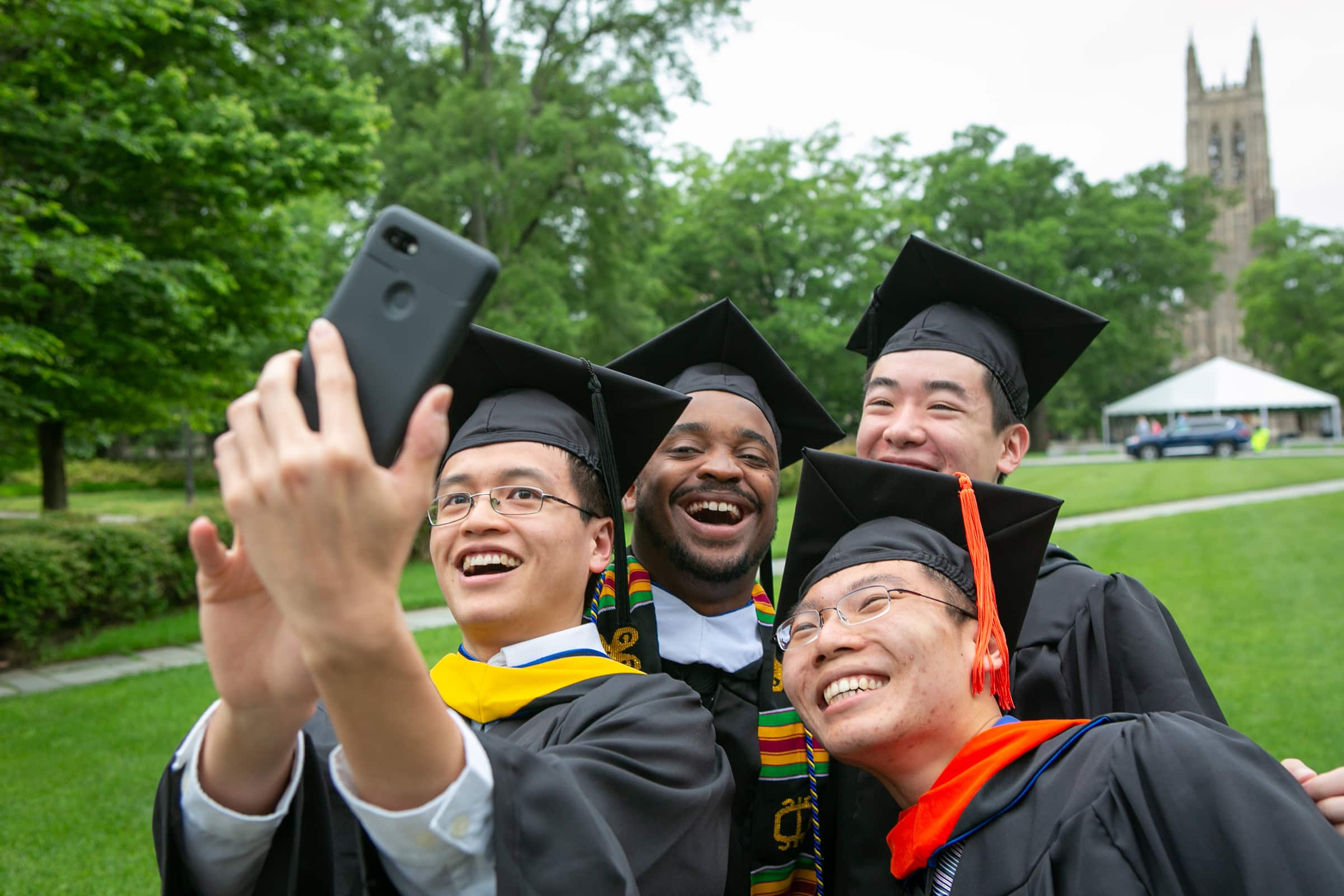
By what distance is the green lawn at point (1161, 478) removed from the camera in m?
19.4

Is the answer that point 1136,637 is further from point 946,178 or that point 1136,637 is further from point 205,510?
point 946,178

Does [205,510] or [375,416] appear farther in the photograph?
[205,510]

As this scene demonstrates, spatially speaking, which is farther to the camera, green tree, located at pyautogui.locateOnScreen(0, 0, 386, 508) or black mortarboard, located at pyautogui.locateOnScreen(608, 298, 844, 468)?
green tree, located at pyautogui.locateOnScreen(0, 0, 386, 508)

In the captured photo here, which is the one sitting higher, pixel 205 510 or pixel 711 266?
pixel 711 266

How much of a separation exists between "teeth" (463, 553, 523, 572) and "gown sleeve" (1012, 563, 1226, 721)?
1.21 metres

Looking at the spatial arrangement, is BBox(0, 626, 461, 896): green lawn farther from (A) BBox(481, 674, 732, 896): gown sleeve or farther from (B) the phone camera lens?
(B) the phone camera lens

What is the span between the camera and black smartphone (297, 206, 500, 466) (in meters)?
1.02

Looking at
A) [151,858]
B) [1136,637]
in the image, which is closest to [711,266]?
[151,858]

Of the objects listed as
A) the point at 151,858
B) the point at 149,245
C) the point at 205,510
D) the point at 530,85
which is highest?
the point at 530,85

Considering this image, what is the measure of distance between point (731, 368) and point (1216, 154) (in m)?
103

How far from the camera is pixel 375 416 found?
1.02m

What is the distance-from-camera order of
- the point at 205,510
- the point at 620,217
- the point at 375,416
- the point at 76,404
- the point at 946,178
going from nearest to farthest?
the point at 375,416 → the point at 76,404 → the point at 205,510 → the point at 620,217 → the point at 946,178

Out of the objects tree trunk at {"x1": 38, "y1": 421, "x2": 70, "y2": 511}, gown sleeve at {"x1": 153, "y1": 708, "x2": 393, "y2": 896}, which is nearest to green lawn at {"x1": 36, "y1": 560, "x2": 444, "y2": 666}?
tree trunk at {"x1": 38, "y1": 421, "x2": 70, "y2": 511}

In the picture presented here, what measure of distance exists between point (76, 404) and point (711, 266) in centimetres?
2210
